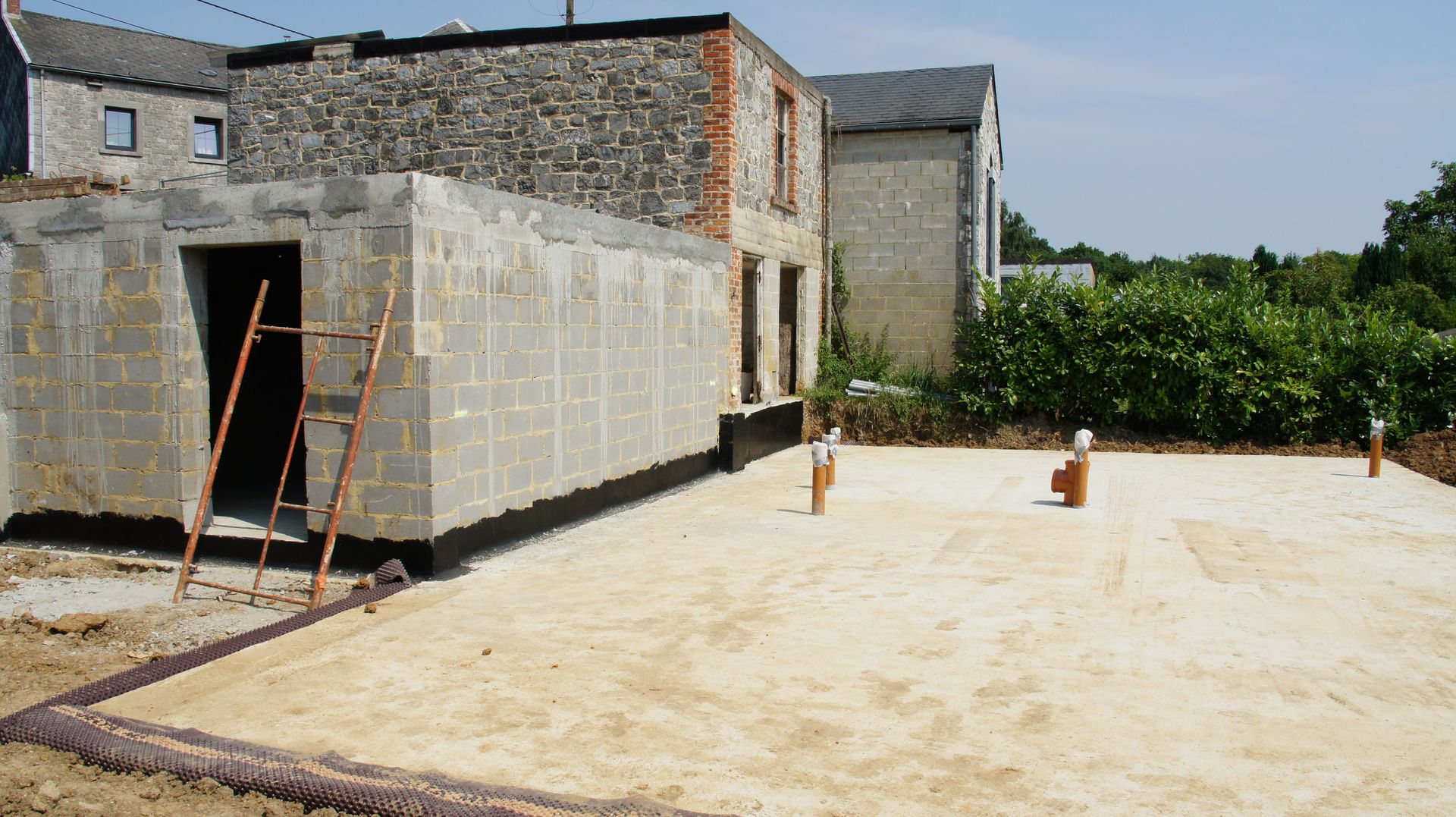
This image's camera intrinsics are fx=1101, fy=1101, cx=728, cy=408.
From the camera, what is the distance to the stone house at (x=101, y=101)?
30797 mm

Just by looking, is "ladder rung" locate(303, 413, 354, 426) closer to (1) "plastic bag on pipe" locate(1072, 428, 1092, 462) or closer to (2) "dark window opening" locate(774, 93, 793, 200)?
(1) "plastic bag on pipe" locate(1072, 428, 1092, 462)

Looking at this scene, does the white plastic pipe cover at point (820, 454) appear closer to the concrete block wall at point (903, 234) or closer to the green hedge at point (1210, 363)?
the green hedge at point (1210, 363)

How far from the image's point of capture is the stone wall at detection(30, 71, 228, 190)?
101 ft

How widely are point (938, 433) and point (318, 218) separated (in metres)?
12.2

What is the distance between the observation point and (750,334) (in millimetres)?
17109

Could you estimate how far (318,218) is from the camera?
7.96 meters

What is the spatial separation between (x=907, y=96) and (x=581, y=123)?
30.2 feet

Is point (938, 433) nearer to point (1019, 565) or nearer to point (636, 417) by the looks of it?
point (636, 417)

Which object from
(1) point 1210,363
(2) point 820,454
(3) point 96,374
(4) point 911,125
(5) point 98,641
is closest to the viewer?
(5) point 98,641

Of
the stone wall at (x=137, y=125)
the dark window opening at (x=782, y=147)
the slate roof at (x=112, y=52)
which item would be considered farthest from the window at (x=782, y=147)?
the slate roof at (x=112, y=52)

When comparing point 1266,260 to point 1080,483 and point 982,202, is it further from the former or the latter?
point 1080,483

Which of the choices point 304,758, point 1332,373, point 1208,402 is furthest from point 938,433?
point 304,758

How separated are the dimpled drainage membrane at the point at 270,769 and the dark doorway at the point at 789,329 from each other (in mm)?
13434

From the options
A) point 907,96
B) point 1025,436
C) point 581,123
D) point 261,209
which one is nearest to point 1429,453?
point 1025,436
